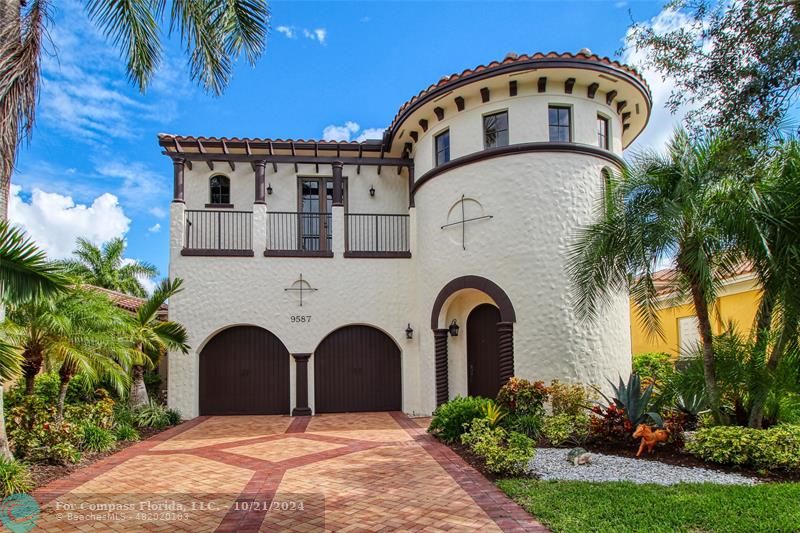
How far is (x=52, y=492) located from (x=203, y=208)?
376 inches

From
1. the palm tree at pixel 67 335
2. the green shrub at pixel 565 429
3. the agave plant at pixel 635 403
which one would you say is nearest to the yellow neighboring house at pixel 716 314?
the agave plant at pixel 635 403

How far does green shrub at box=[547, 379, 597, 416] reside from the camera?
9531mm

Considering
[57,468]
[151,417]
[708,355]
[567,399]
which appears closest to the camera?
[57,468]

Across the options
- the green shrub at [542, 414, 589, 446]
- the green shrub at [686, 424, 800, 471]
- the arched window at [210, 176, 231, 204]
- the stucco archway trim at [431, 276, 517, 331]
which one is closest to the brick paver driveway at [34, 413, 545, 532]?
the green shrub at [542, 414, 589, 446]

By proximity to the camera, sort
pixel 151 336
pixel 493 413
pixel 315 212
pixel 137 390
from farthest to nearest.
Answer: pixel 315 212 < pixel 137 390 < pixel 151 336 < pixel 493 413

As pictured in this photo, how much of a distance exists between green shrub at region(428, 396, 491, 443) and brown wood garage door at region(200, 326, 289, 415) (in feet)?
18.3

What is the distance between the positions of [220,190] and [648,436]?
42.6 ft

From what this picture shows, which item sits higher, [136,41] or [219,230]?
[136,41]

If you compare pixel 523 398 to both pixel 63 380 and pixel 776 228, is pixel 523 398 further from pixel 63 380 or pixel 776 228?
pixel 63 380

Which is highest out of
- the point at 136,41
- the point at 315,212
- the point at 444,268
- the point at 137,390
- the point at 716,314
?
the point at 136,41

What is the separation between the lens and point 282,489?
6434 millimetres

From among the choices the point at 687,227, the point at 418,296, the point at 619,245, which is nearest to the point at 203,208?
the point at 418,296

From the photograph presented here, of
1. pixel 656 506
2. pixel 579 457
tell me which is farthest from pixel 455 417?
pixel 656 506

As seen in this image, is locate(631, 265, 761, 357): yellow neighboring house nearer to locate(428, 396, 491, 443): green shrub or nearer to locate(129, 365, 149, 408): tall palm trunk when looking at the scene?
locate(428, 396, 491, 443): green shrub
